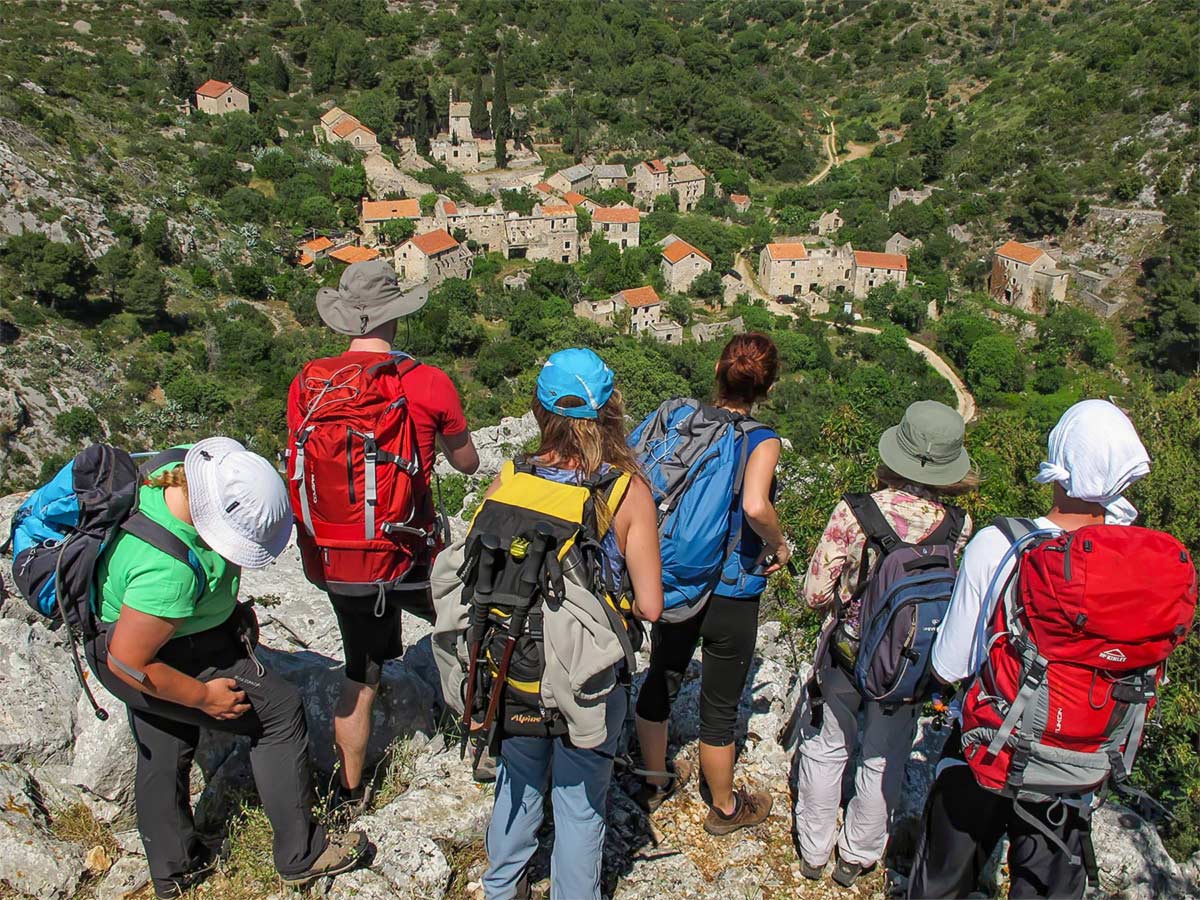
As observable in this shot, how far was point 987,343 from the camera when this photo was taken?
115 ft

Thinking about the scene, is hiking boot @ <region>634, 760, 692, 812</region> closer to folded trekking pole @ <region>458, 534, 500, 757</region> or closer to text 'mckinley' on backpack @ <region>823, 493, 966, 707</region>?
text 'mckinley' on backpack @ <region>823, 493, 966, 707</region>

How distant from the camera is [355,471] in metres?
2.75

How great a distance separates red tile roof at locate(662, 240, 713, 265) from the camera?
137ft

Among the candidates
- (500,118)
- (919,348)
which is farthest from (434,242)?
(919,348)

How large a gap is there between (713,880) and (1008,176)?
56413 mm

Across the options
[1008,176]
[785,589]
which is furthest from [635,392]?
[1008,176]

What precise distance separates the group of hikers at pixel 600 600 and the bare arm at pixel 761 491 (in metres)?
0.01

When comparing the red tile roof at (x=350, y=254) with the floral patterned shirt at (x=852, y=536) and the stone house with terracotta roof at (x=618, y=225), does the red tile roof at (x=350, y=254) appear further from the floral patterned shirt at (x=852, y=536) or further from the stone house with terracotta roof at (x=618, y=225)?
the floral patterned shirt at (x=852, y=536)

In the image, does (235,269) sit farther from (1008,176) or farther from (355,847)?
(1008,176)

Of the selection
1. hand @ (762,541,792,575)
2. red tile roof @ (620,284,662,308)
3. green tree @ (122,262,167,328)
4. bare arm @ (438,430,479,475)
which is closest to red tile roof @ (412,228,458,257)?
red tile roof @ (620,284,662,308)

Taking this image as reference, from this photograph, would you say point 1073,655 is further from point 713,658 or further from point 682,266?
point 682,266

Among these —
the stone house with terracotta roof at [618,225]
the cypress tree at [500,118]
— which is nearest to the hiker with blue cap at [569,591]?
the stone house with terracotta roof at [618,225]

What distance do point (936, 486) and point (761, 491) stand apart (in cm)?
→ 60

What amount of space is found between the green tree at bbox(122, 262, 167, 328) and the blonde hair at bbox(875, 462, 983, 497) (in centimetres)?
3148
